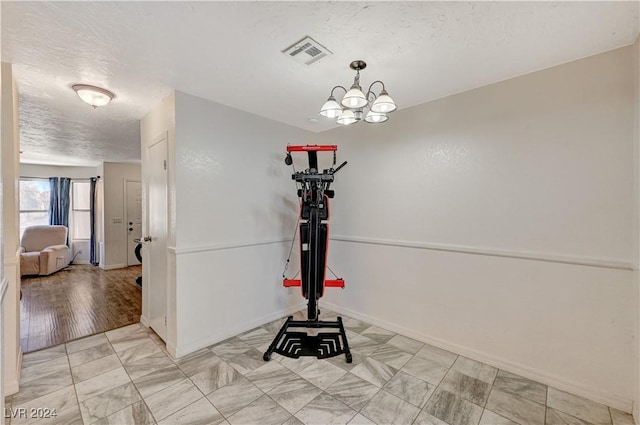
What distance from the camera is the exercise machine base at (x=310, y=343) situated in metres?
2.46

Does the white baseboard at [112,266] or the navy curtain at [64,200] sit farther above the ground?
A: the navy curtain at [64,200]

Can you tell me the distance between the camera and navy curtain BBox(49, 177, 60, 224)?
6.22 m

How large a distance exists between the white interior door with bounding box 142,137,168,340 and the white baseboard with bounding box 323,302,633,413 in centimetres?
230

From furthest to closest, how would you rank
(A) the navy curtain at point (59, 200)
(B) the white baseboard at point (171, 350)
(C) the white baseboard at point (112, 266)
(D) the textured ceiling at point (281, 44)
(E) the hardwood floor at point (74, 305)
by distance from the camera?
1. (A) the navy curtain at point (59, 200)
2. (C) the white baseboard at point (112, 266)
3. (E) the hardwood floor at point (74, 305)
4. (B) the white baseboard at point (171, 350)
5. (D) the textured ceiling at point (281, 44)

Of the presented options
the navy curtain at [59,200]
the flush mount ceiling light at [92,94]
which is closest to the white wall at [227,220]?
the flush mount ceiling light at [92,94]

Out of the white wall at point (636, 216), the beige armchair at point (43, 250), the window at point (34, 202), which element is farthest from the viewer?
the window at point (34, 202)

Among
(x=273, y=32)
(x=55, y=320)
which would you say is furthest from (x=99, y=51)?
(x=55, y=320)

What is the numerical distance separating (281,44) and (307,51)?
7.0 inches

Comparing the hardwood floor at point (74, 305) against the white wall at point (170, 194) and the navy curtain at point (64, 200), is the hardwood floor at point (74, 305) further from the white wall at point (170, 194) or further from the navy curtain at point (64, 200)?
the navy curtain at point (64, 200)

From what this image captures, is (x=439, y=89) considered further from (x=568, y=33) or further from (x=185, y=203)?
(x=185, y=203)

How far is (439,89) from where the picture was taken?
2.38 meters

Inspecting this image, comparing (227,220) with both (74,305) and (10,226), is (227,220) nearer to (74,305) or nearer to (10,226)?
(10,226)

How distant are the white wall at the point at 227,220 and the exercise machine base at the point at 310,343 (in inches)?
20.3

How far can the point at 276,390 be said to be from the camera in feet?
6.55
